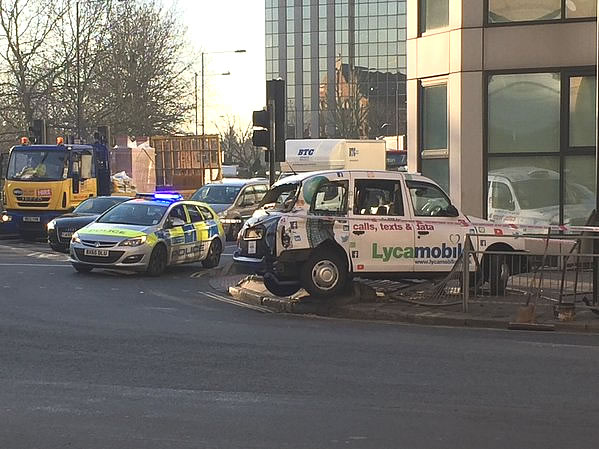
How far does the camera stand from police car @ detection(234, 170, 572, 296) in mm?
12609

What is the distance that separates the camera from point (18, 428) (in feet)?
19.9

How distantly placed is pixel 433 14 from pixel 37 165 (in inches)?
508

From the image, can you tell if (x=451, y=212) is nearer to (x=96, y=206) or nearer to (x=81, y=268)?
(x=81, y=268)

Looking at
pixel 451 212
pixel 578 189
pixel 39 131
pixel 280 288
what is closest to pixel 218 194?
pixel 39 131

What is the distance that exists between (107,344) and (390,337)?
10.5ft

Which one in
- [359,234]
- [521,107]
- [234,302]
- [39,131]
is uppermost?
[39,131]

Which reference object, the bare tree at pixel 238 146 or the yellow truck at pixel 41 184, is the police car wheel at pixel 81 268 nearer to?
the yellow truck at pixel 41 184

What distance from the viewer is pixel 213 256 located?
19.3 meters

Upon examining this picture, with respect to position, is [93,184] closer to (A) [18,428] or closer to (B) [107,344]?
(B) [107,344]

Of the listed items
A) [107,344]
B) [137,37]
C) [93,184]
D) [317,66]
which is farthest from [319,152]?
[317,66]

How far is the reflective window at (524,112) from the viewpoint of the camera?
53.3 ft

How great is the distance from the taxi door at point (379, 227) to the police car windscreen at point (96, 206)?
10898 millimetres

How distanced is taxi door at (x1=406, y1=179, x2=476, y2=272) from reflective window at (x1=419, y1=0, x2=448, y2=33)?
16.7 ft

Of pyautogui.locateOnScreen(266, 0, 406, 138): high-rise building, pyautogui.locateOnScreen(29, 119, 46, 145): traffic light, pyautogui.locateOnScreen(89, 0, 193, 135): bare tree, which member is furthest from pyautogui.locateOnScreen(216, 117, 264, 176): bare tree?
pyautogui.locateOnScreen(29, 119, 46, 145): traffic light
